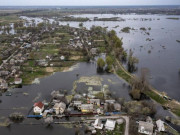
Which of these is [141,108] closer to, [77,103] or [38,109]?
[77,103]

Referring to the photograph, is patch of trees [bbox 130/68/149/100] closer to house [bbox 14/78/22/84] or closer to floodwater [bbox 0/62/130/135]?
floodwater [bbox 0/62/130/135]

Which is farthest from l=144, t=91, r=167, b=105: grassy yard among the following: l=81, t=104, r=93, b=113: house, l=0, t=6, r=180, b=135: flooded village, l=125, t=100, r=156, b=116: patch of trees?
l=81, t=104, r=93, b=113: house

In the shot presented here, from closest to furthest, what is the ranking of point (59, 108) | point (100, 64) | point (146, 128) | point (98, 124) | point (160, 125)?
1. point (146, 128)
2. point (160, 125)
3. point (98, 124)
4. point (59, 108)
5. point (100, 64)

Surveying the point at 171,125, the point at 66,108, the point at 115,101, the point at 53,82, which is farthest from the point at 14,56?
the point at 171,125

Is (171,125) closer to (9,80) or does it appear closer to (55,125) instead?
(55,125)

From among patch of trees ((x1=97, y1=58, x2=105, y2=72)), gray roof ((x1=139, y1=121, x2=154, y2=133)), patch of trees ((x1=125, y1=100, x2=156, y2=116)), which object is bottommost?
gray roof ((x1=139, y1=121, x2=154, y2=133))

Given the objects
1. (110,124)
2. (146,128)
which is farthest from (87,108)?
(146,128)

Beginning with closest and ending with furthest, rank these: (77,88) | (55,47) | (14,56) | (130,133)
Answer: (130,133) < (77,88) < (14,56) < (55,47)

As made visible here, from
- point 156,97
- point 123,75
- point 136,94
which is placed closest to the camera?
point 136,94
